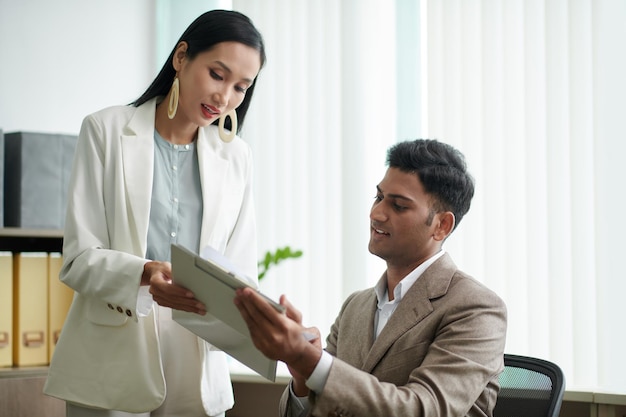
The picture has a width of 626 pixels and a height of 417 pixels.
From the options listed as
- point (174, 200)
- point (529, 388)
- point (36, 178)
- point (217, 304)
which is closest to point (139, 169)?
point (174, 200)

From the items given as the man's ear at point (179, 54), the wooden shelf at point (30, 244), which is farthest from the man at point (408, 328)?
the wooden shelf at point (30, 244)

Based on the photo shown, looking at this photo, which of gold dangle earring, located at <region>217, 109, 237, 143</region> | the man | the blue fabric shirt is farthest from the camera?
gold dangle earring, located at <region>217, 109, 237, 143</region>

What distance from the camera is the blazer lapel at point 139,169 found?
1.62 m

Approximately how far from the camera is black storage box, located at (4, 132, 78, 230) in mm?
2689

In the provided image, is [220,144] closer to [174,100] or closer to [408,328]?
[174,100]

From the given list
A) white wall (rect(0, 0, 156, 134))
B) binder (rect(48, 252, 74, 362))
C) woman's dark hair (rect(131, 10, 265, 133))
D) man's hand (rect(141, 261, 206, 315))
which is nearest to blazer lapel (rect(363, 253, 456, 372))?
man's hand (rect(141, 261, 206, 315))

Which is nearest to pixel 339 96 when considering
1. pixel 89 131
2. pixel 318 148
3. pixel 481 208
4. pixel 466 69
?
pixel 318 148

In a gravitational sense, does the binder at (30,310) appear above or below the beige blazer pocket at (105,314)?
below

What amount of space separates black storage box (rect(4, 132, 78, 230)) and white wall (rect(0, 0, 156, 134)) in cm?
47

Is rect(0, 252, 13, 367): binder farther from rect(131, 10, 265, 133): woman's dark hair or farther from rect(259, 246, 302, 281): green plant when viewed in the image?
rect(131, 10, 265, 133): woman's dark hair

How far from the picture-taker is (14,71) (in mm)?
3229

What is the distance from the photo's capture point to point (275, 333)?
1.23 metres

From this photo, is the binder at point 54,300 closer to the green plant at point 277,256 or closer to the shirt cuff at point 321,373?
the green plant at point 277,256

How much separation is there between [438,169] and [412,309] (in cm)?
32
